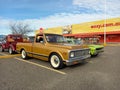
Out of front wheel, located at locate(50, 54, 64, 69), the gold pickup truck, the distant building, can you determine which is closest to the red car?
the gold pickup truck

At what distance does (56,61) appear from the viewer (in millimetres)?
7406

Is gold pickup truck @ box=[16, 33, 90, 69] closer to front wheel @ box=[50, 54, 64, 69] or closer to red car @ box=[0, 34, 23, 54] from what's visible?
front wheel @ box=[50, 54, 64, 69]

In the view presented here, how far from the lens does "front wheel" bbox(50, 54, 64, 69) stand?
279 inches

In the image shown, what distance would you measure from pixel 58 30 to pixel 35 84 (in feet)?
149

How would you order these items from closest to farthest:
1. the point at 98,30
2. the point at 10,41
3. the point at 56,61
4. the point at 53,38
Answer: the point at 56,61
the point at 53,38
the point at 10,41
the point at 98,30

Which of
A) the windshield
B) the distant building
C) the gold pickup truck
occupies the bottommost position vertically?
the gold pickup truck

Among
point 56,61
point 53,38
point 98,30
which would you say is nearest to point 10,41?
point 53,38

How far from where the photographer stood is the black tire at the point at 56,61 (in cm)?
708

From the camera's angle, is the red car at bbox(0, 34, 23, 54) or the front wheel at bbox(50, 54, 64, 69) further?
the red car at bbox(0, 34, 23, 54)

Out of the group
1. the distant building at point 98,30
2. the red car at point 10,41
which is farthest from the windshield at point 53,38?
the distant building at point 98,30

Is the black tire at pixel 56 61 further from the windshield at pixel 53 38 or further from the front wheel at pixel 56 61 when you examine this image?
the windshield at pixel 53 38

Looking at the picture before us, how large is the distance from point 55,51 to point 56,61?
0.55m

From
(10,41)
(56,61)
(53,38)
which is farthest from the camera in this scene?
(10,41)

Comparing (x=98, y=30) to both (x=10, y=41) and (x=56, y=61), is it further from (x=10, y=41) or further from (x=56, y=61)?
(x=56, y=61)
